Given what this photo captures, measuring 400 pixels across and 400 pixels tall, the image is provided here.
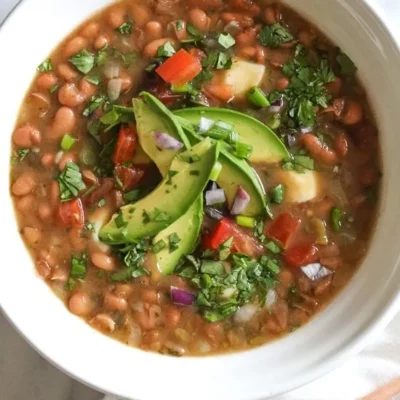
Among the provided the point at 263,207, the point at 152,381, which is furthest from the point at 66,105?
the point at 152,381

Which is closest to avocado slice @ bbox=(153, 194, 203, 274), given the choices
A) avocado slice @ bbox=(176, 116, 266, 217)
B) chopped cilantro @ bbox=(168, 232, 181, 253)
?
chopped cilantro @ bbox=(168, 232, 181, 253)

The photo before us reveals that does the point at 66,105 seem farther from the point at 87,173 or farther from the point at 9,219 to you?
the point at 9,219

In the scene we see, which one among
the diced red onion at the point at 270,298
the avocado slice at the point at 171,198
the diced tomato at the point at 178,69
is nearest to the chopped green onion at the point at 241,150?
the avocado slice at the point at 171,198

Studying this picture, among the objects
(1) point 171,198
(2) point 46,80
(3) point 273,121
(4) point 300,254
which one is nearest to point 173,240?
(1) point 171,198

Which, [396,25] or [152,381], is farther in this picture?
[396,25]

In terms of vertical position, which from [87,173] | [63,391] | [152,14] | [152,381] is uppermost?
[152,14]

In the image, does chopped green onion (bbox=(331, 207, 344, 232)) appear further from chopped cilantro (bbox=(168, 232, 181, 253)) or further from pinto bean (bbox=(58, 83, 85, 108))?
pinto bean (bbox=(58, 83, 85, 108))
